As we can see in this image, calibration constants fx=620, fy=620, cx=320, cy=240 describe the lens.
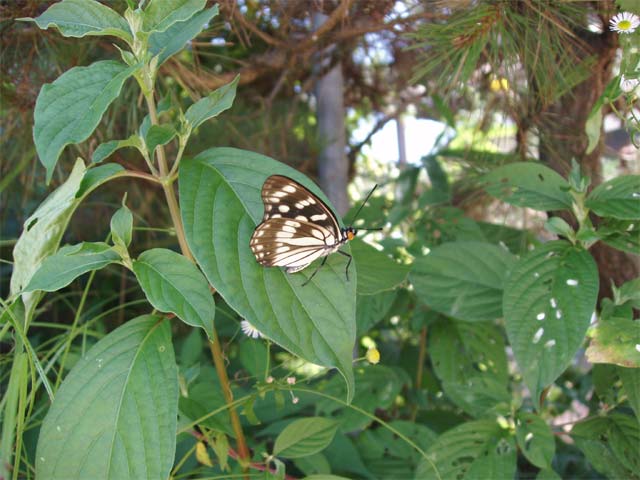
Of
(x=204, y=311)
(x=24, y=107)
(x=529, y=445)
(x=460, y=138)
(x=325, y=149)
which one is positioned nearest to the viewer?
(x=204, y=311)

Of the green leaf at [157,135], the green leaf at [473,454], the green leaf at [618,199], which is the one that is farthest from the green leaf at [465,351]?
the green leaf at [157,135]

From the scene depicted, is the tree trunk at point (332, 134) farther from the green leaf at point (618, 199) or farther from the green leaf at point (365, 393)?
the green leaf at point (618, 199)

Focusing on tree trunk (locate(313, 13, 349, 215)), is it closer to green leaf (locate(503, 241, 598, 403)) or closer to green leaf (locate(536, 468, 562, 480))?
green leaf (locate(503, 241, 598, 403))

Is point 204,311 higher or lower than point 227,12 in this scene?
lower

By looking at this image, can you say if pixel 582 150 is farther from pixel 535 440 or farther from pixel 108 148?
pixel 108 148

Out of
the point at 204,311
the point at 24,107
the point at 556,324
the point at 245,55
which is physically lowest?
the point at 556,324

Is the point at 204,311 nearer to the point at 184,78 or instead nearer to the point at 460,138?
the point at 184,78

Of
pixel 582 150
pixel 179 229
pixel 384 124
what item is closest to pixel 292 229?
pixel 179 229

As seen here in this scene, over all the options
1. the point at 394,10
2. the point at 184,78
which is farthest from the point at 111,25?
the point at 394,10
